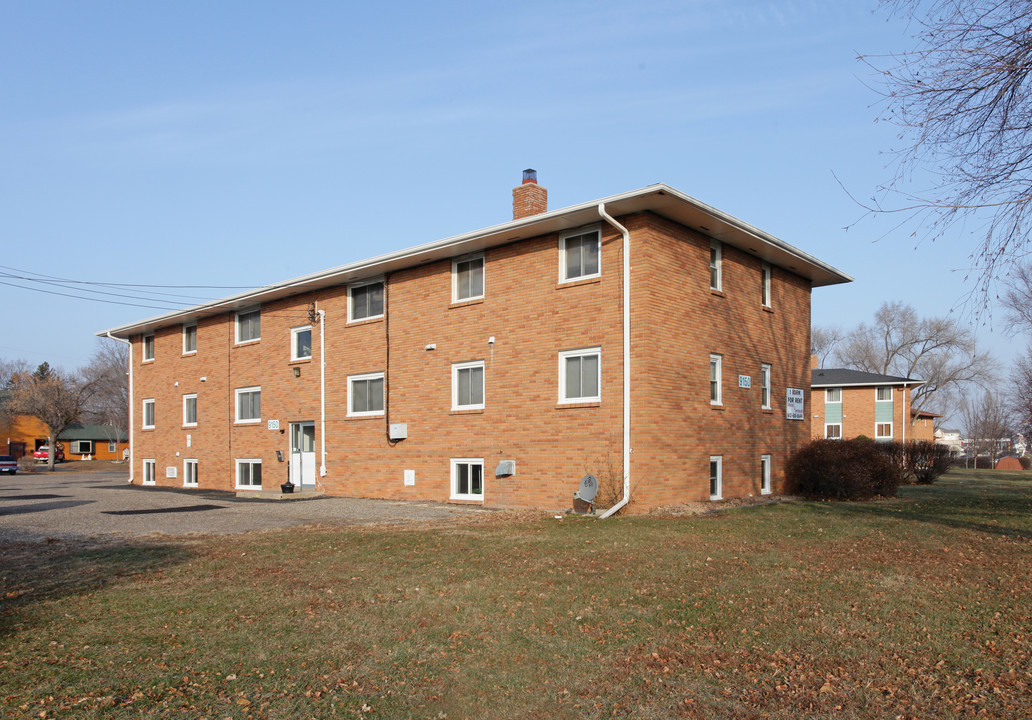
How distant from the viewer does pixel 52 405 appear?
54750 mm

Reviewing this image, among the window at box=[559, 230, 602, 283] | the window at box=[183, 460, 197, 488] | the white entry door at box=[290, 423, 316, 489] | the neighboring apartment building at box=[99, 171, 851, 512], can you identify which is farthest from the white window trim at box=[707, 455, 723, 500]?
the window at box=[183, 460, 197, 488]

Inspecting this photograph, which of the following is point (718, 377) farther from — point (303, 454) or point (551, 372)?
point (303, 454)

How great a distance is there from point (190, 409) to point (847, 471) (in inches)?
896

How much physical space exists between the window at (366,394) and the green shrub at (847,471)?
11220 mm

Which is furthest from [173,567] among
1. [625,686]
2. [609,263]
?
[609,263]

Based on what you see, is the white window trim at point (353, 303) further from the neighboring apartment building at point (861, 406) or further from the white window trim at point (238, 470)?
the neighboring apartment building at point (861, 406)

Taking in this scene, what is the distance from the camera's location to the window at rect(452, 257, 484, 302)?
19.2m

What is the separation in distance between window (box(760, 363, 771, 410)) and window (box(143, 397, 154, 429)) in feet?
78.2

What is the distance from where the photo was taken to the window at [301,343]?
24047mm

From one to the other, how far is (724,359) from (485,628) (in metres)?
12.8

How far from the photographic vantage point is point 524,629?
22.2 feet

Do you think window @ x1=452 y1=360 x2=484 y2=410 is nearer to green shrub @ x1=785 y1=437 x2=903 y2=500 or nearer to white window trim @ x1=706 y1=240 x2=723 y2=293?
white window trim @ x1=706 y1=240 x2=723 y2=293

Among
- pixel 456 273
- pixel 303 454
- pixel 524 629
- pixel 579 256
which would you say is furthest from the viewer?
pixel 303 454

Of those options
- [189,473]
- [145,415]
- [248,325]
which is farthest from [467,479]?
[145,415]
